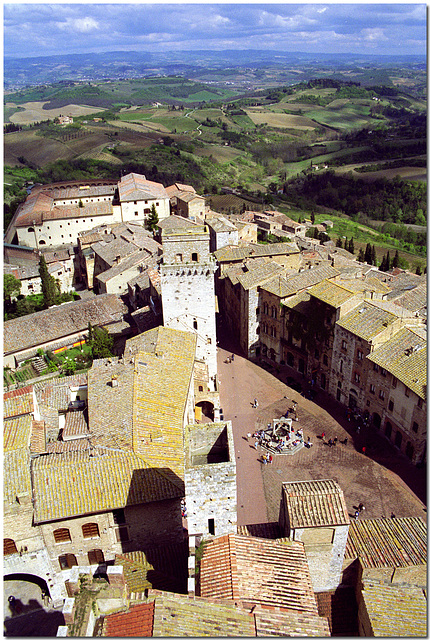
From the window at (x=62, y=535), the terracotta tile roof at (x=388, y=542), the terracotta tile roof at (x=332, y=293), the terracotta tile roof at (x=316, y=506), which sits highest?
the terracotta tile roof at (x=332, y=293)

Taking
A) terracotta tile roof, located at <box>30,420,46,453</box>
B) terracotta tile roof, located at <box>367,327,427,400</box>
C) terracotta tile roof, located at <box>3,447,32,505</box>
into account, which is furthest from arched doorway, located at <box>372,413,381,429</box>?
terracotta tile roof, located at <box>3,447,32,505</box>

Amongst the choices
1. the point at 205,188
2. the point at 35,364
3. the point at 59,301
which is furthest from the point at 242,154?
the point at 35,364

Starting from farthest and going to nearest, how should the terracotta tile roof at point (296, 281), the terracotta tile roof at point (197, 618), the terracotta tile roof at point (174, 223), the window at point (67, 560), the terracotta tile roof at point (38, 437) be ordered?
the terracotta tile roof at point (174, 223), the terracotta tile roof at point (296, 281), the terracotta tile roof at point (38, 437), the window at point (67, 560), the terracotta tile roof at point (197, 618)

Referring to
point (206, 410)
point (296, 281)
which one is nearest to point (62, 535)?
point (206, 410)

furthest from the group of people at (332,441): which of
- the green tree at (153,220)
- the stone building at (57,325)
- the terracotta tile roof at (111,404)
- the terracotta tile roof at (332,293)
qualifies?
the green tree at (153,220)

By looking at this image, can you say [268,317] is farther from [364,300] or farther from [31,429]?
[31,429]

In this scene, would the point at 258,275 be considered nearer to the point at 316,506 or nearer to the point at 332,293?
the point at 332,293

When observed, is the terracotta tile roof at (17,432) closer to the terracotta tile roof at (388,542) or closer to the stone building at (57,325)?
the terracotta tile roof at (388,542)

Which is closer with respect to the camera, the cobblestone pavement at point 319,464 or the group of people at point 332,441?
the cobblestone pavement at point 319,464
